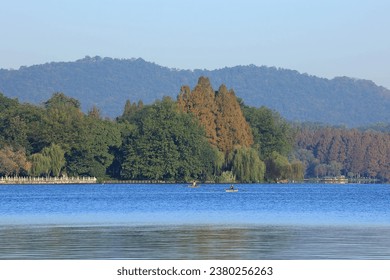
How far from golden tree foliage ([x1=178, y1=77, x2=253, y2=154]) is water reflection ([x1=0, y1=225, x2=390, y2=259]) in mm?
94413

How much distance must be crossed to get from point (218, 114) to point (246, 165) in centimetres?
2020

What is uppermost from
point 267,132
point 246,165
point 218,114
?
point 218,114

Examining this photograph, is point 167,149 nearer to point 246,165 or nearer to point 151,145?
point 151,145

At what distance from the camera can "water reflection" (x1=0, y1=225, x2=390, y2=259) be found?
31500 mm

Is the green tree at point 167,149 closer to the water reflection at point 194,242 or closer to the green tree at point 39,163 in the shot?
the green tree at point 39,163

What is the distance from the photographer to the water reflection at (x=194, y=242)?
1240 inches

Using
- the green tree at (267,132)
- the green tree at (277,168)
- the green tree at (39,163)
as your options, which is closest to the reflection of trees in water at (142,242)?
the green tree at (39,163)

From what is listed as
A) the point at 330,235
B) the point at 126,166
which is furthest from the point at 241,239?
the point at 126,166

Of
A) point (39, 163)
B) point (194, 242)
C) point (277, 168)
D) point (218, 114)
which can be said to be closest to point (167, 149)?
point (218, 114)

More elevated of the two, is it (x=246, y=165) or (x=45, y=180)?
(x=246, y=165)

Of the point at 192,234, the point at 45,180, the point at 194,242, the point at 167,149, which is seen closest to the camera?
the point at 194,242

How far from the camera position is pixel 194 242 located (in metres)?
36.0
